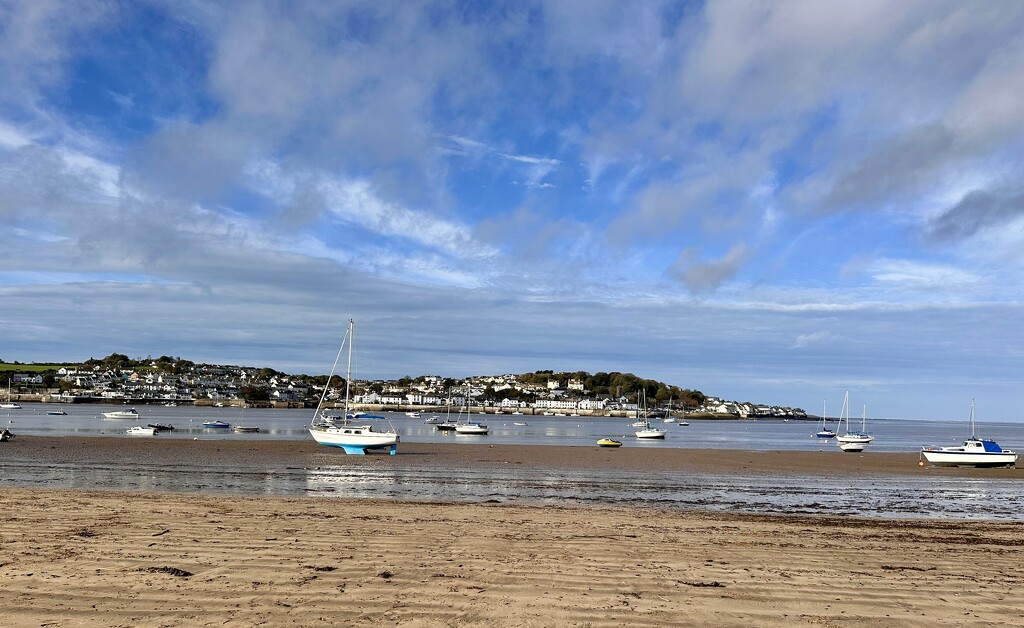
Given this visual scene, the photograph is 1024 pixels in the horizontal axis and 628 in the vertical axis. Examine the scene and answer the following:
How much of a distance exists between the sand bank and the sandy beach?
0.12 feet

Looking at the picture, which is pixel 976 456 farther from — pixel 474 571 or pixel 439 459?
pixel 474 571

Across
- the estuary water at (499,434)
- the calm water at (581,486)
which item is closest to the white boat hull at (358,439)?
the calm water at (581,486)

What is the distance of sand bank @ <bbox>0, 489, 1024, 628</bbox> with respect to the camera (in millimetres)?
8211

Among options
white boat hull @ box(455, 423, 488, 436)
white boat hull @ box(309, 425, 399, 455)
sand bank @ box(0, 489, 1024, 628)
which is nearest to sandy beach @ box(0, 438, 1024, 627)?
sand bank @ box(0, 489, 1024, 628)

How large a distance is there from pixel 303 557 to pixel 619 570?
4.51 metres

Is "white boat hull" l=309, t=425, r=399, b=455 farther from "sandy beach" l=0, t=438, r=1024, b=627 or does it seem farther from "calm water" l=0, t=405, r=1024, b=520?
"sandy beach" l=0, t=438, r=1024, b=627

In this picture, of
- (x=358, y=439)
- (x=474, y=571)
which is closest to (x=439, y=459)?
(x=358, y=439)

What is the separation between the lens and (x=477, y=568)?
417 inches

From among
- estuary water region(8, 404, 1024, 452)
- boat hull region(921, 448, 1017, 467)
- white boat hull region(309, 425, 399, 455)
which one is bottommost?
estuary water region(8, 404, 1024, 452)

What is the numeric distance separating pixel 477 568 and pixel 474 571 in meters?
0.22

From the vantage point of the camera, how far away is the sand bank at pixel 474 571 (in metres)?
8.21

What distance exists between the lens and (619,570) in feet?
35.3

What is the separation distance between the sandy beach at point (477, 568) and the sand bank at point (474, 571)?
0.04 metres

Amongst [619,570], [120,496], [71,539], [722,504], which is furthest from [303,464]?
[619,570]
